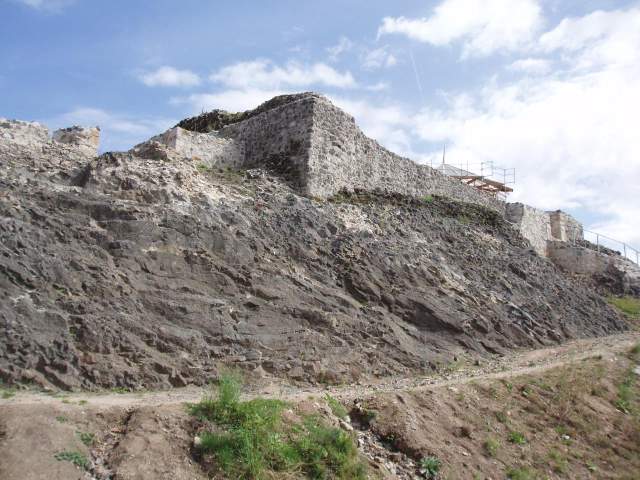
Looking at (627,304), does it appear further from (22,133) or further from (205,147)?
(22,133)

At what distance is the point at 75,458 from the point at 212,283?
5.01 meters

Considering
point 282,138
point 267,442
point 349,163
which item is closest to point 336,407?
point 267,442

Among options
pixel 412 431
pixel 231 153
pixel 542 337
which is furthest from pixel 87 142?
pixel 542 337

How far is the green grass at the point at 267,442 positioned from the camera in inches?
266

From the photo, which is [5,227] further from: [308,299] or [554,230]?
[554,230]

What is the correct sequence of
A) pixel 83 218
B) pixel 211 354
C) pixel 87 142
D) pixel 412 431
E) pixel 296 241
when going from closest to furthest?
pixel 412 431 < pixel 211 354 < pixel 83 218 < pixel 296 241 < pixel 87 142

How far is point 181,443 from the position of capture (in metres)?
6.79

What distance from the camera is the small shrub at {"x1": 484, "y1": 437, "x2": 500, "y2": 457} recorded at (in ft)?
29.8

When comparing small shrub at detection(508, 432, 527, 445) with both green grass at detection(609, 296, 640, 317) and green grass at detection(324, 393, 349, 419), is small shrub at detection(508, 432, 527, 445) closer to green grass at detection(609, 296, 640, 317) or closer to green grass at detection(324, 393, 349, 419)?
green grass at detection(324, 393, 349, 419)

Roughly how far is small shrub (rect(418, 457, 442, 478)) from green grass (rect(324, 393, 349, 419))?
135 cm

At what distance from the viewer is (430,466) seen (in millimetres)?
8234

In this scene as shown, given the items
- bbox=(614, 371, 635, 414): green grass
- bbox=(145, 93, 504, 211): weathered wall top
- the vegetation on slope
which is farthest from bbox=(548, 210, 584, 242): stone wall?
the vegetation on slope

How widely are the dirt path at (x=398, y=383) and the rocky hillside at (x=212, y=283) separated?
35 cm

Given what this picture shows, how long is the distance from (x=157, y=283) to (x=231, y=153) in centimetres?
Result: 768
